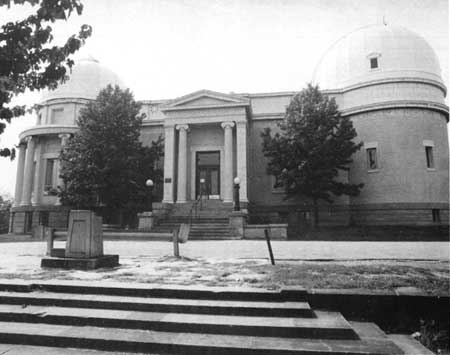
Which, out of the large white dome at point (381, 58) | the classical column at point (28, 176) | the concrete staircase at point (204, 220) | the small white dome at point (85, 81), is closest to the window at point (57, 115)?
the small white dome at point (85, 81)

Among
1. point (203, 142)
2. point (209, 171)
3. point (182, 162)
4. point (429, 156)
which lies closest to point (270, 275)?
point (182, 162)

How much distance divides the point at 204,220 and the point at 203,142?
25.1ft

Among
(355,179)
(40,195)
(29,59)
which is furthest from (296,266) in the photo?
(40,195)

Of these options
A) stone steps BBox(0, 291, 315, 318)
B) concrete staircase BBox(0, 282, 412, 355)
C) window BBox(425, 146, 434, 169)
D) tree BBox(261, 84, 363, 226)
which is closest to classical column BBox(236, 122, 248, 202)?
tree BBox(261, 84, 363, 226)

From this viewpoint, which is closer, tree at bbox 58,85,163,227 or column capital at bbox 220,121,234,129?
tree at bbox 58,85,163,227

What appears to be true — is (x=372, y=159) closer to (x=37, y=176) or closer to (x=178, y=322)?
(x=178, y=322)

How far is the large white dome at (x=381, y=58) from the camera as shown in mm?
25703

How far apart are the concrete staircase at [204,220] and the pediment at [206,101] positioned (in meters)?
6.69

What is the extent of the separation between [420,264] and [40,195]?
2813cm

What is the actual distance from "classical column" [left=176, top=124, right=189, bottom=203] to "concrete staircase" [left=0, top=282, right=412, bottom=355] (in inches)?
692

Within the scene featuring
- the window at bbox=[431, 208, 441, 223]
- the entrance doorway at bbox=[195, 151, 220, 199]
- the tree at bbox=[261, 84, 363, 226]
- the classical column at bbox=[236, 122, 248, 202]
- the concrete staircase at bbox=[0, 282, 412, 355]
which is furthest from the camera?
the entrance doorway at bbox=[195, 151, 220, 199]

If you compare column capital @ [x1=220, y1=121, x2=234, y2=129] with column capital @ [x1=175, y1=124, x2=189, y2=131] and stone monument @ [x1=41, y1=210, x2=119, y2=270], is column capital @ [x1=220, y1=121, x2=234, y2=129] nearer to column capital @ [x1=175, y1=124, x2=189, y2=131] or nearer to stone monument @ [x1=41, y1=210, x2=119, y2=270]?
column capital @ [x1=175, y1=124, x2=189, y2=131]

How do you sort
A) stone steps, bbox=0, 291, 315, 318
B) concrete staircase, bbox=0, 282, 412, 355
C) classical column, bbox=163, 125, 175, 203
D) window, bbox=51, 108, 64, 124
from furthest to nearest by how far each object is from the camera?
window, bbox=51, 108, 64, 124
classical column, bbox=163, 125, 175, 203
stone steps, bbox=0, 291, 315, 318
concrete staircase, bbox=0, 282, 412, 355

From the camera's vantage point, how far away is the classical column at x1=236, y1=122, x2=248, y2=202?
73.4 feet
